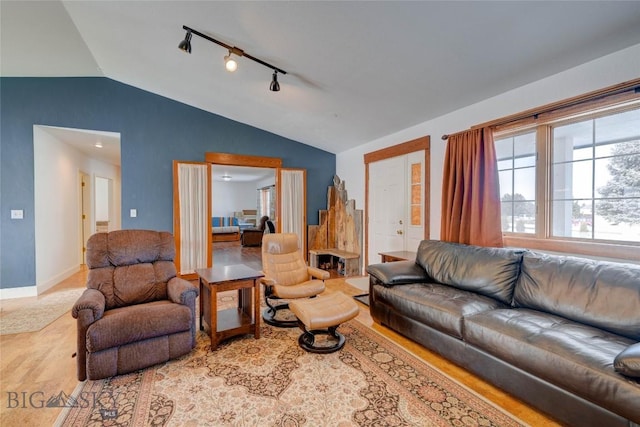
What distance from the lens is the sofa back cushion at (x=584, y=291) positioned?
5.83 ft

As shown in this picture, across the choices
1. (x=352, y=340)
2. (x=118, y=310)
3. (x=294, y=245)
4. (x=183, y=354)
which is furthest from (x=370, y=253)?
(x=118, y=310)

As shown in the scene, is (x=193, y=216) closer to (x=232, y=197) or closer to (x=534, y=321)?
(x=534, y=321)

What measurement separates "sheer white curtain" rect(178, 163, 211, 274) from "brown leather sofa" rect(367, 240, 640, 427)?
3209 mm

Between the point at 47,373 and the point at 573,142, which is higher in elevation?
the point at 573,142

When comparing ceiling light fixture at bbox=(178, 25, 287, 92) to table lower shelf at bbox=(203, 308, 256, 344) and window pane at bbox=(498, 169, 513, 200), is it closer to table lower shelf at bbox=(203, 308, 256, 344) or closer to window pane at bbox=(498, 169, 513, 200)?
table lower shelf at bbox=(203, 308, 256, 344)

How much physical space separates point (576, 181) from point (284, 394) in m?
3.05

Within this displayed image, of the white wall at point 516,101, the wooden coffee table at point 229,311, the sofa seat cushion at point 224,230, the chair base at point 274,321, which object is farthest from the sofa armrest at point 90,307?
the sofa seat cushion at point 224,230

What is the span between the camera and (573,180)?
2.55 metres

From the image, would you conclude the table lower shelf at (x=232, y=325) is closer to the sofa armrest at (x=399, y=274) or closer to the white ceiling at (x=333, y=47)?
the sofa armrest at (x=399, y=274)

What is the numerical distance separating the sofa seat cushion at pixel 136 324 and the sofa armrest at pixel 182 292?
48 millimetres

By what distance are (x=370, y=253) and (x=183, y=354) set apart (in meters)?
3.41

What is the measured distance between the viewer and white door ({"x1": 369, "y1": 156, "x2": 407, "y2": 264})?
4.32 metres

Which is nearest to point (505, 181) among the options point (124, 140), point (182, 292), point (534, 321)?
point (534, 321)

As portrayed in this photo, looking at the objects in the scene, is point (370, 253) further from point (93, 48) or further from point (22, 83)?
point (22, 83)
